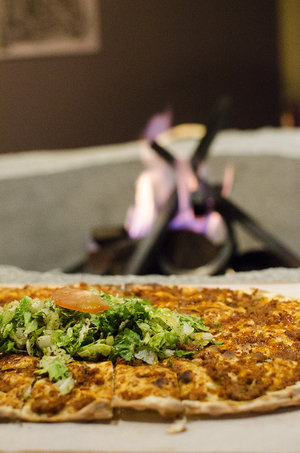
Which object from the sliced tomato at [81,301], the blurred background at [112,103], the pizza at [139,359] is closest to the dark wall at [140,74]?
the blurred background at [112,103]

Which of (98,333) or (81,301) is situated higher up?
(81,301)

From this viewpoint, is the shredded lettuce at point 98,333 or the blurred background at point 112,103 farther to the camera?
the blurred background at point 112,103

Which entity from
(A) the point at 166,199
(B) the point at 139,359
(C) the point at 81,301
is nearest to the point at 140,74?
(A) the point at 166,199

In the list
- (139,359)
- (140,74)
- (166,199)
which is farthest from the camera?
(140,74)

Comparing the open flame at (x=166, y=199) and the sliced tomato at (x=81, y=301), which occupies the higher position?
the sliced tomato at (x=81, y=301)

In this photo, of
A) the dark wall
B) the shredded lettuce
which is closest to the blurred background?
the dark wall

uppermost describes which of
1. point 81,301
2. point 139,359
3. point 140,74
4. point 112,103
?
point 140,74

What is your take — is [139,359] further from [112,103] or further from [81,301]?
[112,103]

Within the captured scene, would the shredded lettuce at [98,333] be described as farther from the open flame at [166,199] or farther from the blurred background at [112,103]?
the blurred background at [112,103]
